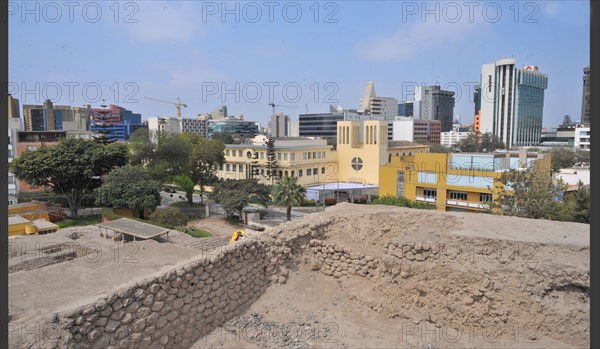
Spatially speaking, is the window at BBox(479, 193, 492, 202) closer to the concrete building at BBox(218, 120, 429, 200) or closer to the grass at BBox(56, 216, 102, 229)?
the concrete building at BBox(218, 120, 429, 200)

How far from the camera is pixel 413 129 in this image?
72812 mm

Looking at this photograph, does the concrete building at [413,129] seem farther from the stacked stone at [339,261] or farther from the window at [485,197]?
the stacked stone at [339,261]

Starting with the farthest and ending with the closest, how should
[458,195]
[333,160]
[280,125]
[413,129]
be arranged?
[280,125] < [413,129] < [333,160] < [458,195]

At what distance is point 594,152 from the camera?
216 cm

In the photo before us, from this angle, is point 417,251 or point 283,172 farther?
point 283,172

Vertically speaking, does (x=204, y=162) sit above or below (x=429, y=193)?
above

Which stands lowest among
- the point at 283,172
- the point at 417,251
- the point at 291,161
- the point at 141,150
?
the point at 417,251

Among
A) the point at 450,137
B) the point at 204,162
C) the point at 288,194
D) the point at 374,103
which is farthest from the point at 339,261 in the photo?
the point at 374,103

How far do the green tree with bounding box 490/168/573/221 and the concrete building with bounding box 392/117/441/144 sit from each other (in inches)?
2147

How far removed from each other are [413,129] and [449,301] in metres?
68.2

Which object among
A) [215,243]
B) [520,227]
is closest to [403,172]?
[215,243]

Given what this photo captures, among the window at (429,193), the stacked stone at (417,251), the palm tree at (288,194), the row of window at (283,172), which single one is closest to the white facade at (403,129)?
the row of window at (283,172)

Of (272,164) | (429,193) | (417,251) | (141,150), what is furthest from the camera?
(272,164)

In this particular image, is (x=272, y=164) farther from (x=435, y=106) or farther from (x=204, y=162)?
(x=435, y=106)
